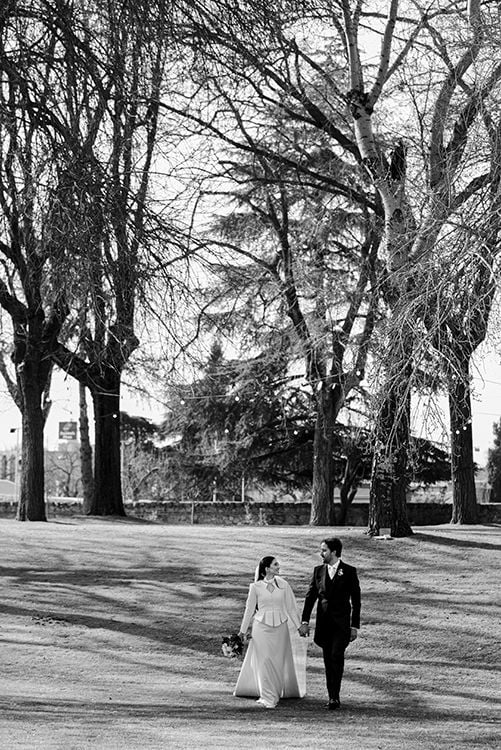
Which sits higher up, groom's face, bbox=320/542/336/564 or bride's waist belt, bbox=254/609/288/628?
groom's face, bbox=320/542/336/564

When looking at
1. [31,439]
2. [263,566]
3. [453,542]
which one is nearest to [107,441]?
[31,439]

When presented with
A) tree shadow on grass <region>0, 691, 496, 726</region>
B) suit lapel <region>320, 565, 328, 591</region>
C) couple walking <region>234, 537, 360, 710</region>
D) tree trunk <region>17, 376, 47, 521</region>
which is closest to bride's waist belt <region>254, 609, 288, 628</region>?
couple walking <region>234, 537, 360, 710</region>

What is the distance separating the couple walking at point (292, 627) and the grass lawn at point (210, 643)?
0.76ft

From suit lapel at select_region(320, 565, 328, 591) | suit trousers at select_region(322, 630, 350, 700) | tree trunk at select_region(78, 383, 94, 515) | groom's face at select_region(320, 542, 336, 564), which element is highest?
tree trunk at select_region(78, 383, 94, 515)

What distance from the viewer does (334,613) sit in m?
11.1

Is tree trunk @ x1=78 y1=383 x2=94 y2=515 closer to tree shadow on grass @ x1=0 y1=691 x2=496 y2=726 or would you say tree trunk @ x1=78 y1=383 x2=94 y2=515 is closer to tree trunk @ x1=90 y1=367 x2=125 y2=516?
tree trunk @ x1=90 y1=367 x2=125 y2=516

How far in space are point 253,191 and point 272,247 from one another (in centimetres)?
235

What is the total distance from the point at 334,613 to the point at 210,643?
14.9 ft

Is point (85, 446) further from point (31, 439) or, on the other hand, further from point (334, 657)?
point (334, 657)

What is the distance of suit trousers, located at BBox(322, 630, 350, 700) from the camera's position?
36.0 ft

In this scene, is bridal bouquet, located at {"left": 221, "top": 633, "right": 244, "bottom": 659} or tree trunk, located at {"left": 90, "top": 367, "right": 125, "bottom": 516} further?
tree trunk, located at {"left": 90, "top": 367, "right": 125, "bottom": 516}

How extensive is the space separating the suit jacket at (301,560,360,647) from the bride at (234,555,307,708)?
17.2 inches

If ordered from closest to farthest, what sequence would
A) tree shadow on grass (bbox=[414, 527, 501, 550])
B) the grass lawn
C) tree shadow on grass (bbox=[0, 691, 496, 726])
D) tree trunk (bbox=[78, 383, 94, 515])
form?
the grass lawn
tree shadow on grass (bbox=[0, 691, 496, 726])
tree shadow on grass (bbox=[414, 527, 501, 550])
tree trunk (bbox=[78, 383, 94, 515])

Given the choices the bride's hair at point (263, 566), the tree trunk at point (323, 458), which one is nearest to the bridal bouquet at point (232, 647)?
the bride's hair at point (263, 566)
